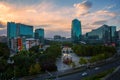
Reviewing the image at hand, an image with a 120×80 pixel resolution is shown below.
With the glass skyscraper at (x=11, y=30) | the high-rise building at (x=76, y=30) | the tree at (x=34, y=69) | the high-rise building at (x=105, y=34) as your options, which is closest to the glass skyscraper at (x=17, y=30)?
the glass skyscraper at (x=11, y=30)

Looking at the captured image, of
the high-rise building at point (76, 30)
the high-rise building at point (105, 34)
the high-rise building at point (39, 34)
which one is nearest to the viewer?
the high-rise building at point (105, 34)

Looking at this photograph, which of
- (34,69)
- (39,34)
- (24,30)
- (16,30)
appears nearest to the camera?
(34,69)

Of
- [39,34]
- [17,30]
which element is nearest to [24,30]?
[17,30]

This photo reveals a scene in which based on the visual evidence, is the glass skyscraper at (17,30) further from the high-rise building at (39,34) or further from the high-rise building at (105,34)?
the high-rise building at (105,34)

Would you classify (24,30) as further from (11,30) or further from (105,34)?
(105,34)

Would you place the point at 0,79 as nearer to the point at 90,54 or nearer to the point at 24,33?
the point at 90,54

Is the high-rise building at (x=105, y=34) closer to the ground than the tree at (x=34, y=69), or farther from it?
farther from it

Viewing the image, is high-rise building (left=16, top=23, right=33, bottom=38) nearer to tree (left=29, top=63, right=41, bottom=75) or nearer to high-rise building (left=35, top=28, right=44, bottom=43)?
high-rise building (left=35, top=28, right=44, bottom=43)

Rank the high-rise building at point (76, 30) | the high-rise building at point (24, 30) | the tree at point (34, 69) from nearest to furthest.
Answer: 1. the tree at point (34, 69)
2. the high-rise building at point (24, 30)
3. the high-rise building at point (76, 30)

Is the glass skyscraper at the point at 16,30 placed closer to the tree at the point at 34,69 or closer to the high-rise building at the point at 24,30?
the high-rise building at the point at 24,30

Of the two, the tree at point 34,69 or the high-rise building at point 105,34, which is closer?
the tree at point 34,69

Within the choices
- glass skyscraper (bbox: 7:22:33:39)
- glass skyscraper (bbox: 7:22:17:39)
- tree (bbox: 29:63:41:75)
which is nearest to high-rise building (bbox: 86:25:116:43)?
glass skyscraper (bbox: 7:22:33:39)

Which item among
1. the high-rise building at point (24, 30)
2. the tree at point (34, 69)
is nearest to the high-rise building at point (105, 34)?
the high-rise building at point (24, 30)

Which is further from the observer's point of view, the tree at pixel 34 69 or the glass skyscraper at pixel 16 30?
the glass skyscraper at pixel 16 30
